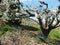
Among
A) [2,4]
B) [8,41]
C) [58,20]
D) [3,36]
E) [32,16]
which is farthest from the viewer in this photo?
[2,4]

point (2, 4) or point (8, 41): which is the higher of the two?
point (8, 41)

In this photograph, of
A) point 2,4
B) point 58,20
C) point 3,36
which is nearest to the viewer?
point 3,36

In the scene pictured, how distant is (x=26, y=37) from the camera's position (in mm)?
16812

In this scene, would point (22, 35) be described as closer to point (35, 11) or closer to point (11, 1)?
point (35, 11)

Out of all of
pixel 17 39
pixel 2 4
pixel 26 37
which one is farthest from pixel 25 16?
pixel 17 39

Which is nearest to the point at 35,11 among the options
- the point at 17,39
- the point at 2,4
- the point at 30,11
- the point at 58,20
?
the point at 30,11

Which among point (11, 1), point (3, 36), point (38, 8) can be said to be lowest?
point (11, 1)

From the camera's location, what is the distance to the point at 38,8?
24.5 m

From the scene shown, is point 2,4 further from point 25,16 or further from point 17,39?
point 17,39

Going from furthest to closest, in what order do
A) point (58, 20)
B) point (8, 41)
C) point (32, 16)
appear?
point (32, 16), point (58, 20), point (8, 41)

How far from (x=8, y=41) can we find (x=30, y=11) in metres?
10.4

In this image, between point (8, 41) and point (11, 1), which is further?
point (11, 1)

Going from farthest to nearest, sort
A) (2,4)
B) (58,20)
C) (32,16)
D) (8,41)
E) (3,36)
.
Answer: (2,4) < (32,16) < (58,20) < (3,36) < (8,41)

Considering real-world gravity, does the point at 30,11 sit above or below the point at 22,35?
below
